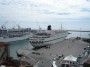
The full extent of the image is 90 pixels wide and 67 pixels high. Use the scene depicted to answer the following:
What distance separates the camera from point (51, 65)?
20.7 meters

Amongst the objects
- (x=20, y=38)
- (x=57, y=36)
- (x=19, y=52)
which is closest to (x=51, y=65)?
(x=19, y=52)

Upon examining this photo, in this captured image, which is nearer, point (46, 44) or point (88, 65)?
point (88, 65)

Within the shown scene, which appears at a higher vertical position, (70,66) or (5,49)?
(5,49)

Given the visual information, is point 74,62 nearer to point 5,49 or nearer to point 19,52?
point 5,49

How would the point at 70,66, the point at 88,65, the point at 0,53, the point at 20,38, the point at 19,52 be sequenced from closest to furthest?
the point at 88,65
the point at 0,53
the point at 70,66
the point at 19,52
the point at 20,38

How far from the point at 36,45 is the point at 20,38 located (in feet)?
71.5

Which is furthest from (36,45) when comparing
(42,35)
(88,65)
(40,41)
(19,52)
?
(88,65)

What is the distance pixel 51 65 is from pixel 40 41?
36.2m

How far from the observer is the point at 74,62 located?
851 inches

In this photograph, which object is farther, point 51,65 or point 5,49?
point 51,65

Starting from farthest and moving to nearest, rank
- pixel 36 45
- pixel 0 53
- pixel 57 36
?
1. pixel 57 36
2. pixel 36 45
3. pixel 0 53

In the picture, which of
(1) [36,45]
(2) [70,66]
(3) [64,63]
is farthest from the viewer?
(1) [36,45]

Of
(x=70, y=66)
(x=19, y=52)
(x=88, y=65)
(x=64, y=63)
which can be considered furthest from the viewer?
(x=19, y=52)

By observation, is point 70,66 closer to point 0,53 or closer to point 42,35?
point 0,53
